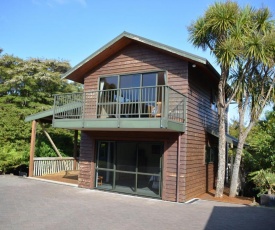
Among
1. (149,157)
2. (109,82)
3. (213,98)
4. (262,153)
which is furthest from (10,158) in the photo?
(262,153)

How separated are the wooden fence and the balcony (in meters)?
4.40

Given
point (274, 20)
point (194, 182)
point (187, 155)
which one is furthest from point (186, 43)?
point (194, 182)

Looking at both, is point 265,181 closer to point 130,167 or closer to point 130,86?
point 130,167

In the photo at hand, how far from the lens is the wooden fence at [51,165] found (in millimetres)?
14750

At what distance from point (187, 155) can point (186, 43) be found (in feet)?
14.9

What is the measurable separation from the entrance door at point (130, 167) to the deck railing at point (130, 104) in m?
1.28

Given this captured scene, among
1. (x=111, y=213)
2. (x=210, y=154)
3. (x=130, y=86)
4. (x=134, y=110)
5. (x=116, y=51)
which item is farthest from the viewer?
(x=210, y=154)

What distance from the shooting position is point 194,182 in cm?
1067

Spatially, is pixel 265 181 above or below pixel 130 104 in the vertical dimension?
below

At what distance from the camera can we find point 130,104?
426 inches

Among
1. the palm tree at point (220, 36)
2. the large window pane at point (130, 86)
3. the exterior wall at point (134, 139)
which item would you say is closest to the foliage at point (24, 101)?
the exterior wall at point (134, 139)

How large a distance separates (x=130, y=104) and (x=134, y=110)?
0.99ft

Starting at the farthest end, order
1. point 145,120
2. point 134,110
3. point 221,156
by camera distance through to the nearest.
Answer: point 134,110
point 221,156
point 145,120

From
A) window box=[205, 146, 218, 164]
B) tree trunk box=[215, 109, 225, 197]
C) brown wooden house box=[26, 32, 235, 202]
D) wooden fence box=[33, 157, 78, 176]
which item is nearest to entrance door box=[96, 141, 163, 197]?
brown wooden house box=[26, 32, 235, 202]
